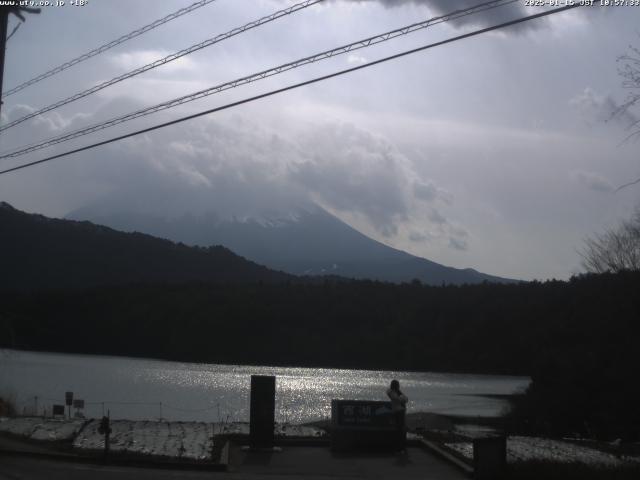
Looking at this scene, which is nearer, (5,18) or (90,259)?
(5,18)

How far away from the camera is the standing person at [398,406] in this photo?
18656 mm

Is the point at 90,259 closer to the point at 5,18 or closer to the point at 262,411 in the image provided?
the point at 5,18

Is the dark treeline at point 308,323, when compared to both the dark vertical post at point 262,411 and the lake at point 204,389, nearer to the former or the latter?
the lake at point 204,389

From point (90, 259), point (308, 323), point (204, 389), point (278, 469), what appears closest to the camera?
point (278, 469)

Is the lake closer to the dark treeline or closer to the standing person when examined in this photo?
the dark treeline

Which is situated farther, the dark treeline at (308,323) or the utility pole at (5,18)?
the dark treeline at (308,323)

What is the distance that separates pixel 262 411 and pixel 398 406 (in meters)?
2.92

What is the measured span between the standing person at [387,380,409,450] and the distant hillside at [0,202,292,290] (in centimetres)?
12014


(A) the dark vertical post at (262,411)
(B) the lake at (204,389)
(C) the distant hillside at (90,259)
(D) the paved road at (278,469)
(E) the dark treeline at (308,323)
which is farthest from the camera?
(C) the distant hillside at (90,259)

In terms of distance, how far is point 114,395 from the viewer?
60844 millimetres

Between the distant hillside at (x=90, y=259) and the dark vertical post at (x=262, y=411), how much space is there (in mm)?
119349

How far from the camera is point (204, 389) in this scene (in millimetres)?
69875

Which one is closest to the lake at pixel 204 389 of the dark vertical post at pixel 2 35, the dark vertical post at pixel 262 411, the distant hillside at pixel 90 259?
the dark vertical post at pixel 262 411

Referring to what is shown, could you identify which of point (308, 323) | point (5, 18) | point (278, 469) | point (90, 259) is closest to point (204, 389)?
point (5, 18)
